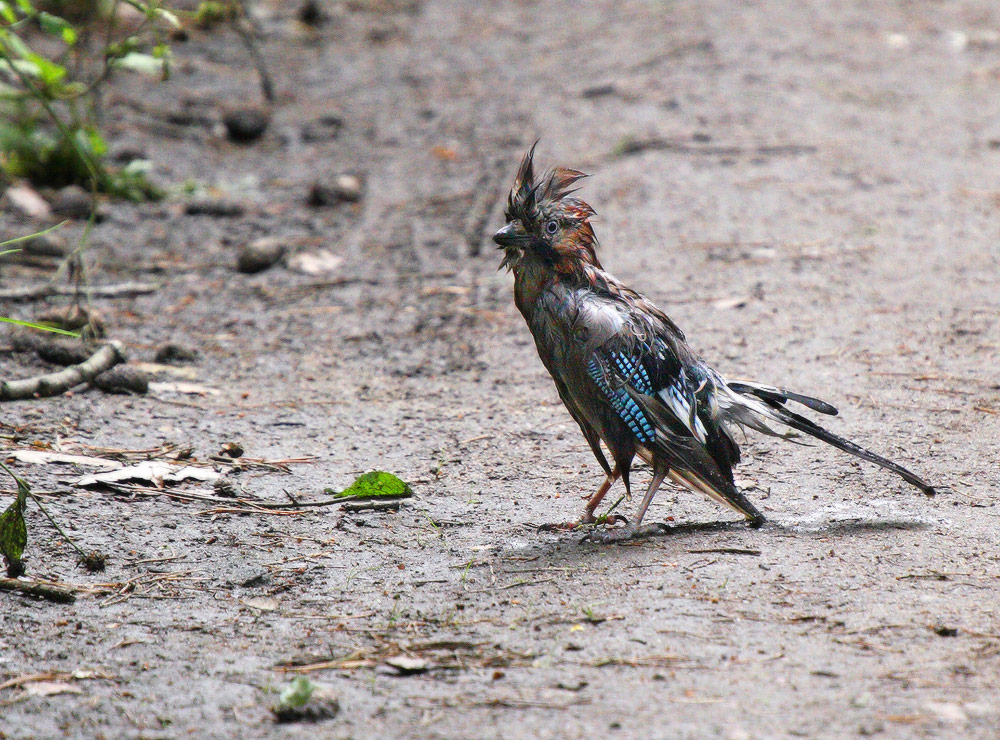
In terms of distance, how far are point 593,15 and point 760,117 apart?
4.98 meters

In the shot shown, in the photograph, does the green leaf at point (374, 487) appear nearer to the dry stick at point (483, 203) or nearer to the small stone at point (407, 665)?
the small stone at point (407, 665)

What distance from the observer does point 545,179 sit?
448 centimetres

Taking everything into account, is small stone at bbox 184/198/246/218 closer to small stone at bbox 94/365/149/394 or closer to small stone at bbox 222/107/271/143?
small stone at bbox 222/107/271/143

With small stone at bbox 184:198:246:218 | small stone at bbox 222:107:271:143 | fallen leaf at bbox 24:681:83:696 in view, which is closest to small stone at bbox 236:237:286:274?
small stone at bbox 184:198:246:218

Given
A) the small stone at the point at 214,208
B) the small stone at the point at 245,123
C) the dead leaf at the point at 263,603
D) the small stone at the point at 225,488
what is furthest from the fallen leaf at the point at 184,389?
the small stone at the point at 245,123

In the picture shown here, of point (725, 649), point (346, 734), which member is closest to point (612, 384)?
point (725, 649)

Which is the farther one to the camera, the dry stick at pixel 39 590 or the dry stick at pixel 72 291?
the dry stick at pixel 72 291

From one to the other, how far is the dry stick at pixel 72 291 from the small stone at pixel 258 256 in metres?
0.63

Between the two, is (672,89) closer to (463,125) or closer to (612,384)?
(463,125)

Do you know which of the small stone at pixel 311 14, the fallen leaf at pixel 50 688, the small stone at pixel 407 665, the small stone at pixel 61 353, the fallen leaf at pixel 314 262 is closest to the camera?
the fallen leaf at pixel 50 688

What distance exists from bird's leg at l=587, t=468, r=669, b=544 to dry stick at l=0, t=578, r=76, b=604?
1928mm

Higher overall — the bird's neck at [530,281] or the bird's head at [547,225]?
the bird's head at [547,225]

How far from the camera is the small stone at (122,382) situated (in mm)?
5656

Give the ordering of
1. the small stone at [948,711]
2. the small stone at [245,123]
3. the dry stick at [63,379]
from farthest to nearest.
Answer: the small stone at [245,123] < the dry stick at [63,379] < the small stone at [948,711]
